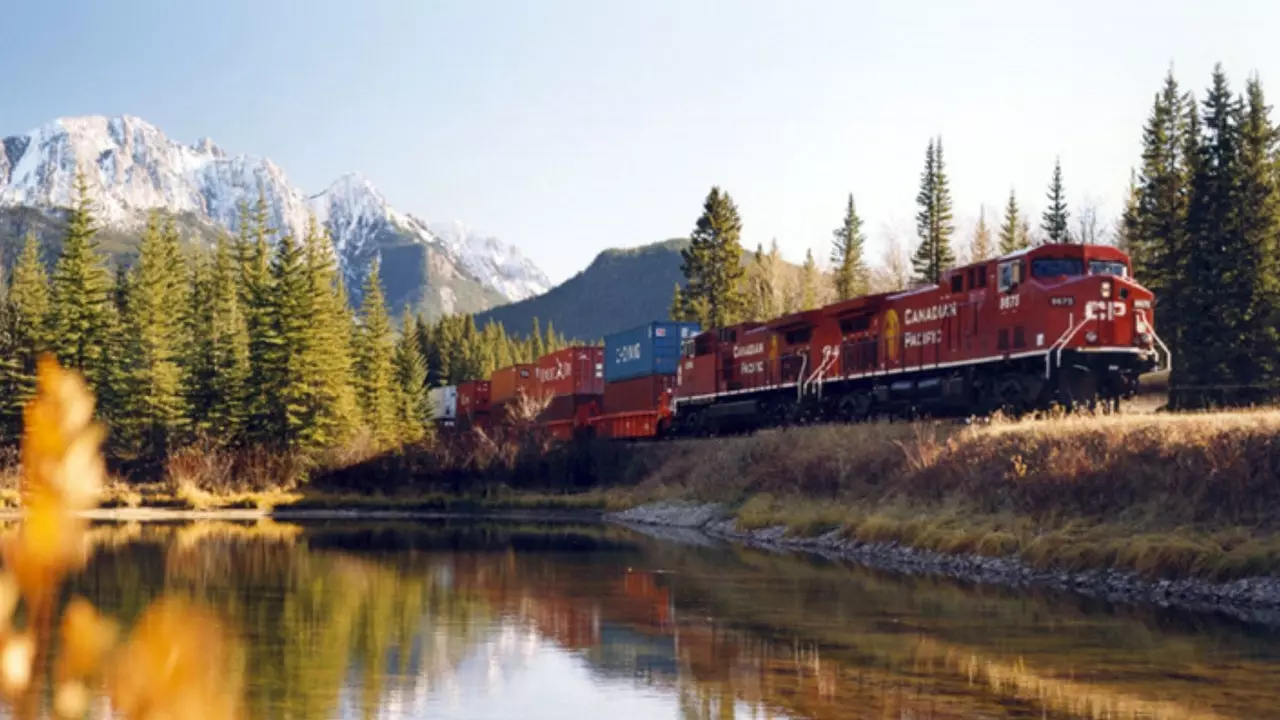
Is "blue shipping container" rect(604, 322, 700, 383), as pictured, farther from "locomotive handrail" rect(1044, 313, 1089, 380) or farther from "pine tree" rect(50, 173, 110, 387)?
"pine tree" rect(50, 173, 110, 387)

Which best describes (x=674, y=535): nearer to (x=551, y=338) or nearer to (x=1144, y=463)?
(x=1144, y=463)

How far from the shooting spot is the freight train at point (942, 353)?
114 feet

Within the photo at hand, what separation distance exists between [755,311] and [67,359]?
69.3 m

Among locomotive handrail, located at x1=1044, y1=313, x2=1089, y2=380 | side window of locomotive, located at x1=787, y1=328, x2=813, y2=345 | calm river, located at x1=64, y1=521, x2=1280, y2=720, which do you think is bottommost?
calm river, located at x1=64, y1=521, x2=1280, y2=720

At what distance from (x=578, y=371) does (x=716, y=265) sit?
33.7 m

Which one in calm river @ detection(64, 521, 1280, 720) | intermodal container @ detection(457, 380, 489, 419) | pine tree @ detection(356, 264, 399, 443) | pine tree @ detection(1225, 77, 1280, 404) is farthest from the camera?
pine tree @ detection(356, 264, 399, 443)

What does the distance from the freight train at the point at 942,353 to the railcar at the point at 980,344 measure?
0.04m

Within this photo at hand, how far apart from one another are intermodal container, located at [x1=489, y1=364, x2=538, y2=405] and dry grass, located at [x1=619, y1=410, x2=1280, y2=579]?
36516 millimetres

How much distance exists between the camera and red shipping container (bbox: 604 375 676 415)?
206ft

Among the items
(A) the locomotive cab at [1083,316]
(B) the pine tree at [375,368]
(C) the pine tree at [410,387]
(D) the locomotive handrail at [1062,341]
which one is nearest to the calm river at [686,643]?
(D) the locomotive handrail at [1062,341]

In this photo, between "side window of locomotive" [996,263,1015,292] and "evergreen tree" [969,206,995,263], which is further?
"evergreen tree" [969,206,995,263]

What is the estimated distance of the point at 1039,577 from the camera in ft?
97.1

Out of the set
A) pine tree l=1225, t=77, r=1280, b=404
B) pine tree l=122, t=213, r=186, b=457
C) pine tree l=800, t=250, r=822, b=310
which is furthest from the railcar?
pine tree l=800, t=250, r=822, b=310

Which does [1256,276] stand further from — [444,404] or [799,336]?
[444,404]
